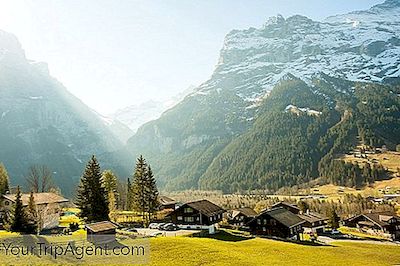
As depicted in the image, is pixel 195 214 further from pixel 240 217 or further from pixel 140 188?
pixel 240 217

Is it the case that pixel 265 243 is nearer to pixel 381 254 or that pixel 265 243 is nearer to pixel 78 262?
pixel 381 254

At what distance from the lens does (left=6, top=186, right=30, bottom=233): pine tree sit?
67.6 meters

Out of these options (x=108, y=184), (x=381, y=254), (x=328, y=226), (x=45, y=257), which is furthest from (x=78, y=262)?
(x=328, y=226)

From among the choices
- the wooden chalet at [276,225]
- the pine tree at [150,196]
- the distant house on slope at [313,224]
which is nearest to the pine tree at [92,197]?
the pine tree at [150,196]

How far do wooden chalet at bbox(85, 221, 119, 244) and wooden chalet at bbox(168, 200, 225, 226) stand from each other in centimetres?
2957

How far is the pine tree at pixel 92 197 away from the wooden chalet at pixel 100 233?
1357 cm

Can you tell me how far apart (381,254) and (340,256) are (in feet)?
37.6

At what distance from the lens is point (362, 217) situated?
13425 centimetres

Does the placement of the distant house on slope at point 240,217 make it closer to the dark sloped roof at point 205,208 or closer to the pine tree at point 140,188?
the dark sloped roof at point 205,208

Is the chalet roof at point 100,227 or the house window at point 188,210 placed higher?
the house window at point 188,210

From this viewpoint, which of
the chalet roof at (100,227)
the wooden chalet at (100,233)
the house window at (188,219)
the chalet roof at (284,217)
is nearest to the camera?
the wooden chalet at (100,233)

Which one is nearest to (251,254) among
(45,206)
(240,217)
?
(45,206)

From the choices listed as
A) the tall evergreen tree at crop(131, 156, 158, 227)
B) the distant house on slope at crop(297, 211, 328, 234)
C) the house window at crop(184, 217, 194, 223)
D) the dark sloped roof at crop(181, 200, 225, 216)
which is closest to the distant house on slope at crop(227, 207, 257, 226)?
the distant house on slope at crop(297, 211, 328, 234)

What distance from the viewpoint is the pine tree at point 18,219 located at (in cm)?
6762
